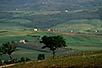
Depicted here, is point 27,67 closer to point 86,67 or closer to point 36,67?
point 36,67

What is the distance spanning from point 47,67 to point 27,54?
123006mm

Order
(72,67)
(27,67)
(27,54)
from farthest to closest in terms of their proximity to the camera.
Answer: (27,54), (27,67), (72,67)

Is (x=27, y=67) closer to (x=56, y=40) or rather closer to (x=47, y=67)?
(x=47, y=67)

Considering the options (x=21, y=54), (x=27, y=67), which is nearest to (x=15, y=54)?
(x=21, y=54)

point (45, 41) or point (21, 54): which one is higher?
point (45, 41)

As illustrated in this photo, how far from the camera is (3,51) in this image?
113000mm

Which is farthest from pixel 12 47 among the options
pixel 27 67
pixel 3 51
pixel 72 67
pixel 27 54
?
pixel 27 54

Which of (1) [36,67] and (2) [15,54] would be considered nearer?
(1) [36,67]

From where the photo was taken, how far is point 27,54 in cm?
18738

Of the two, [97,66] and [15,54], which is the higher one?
[97,66]

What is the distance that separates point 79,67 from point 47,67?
30.6ft

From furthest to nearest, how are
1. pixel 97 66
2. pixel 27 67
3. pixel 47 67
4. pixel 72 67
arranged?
pixel 27 67
pixel 47 67
pixel 72 67
pixel 97 66

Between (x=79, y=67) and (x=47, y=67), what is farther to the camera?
(x=47, y=67)

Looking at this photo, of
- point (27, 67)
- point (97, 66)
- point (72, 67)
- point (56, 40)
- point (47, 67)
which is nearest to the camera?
point (97, 66)
